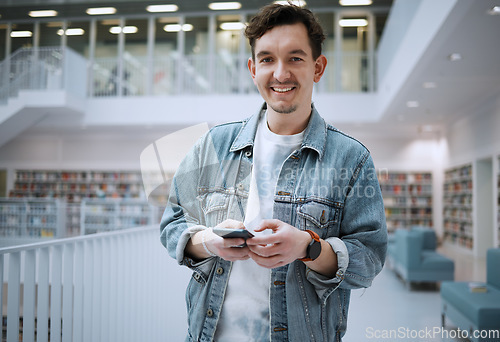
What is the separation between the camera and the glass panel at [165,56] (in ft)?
35.2

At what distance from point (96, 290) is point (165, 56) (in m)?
10.1

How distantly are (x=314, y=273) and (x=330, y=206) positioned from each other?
15cm

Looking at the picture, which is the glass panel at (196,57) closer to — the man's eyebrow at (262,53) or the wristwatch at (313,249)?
the man's eyebrow at (262,53)

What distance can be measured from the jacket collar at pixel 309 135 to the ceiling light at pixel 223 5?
416 inches

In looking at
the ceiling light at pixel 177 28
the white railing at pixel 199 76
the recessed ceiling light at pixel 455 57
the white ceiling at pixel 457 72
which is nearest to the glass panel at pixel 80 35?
the white railing at pixel 199 76

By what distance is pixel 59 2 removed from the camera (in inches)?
405

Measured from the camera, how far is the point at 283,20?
90 cm

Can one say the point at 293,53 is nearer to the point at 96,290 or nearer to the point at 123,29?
the point at 96,290

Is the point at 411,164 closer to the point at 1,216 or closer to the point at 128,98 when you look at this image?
the point at 128,98

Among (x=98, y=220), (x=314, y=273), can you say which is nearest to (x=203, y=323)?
(x=314, y=273)

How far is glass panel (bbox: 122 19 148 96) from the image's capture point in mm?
10820

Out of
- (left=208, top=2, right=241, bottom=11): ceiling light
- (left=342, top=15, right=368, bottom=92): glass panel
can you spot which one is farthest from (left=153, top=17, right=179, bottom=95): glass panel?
(left=342, top=15, right=368, bottom=92): glass panel

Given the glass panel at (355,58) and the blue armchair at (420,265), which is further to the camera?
the glass panel at (355,58)
